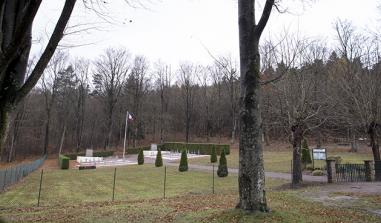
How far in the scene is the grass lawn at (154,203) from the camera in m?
7.84

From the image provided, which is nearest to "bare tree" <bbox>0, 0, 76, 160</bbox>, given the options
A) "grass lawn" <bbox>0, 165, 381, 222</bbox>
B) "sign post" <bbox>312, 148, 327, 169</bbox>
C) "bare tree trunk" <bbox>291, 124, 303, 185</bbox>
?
"grass lawn" <bbox>0, 165, 381, 222</bbox>

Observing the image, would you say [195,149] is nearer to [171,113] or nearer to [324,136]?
[324,136]

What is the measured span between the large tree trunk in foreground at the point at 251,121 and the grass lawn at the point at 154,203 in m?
0.45

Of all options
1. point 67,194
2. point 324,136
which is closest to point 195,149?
point 324,136

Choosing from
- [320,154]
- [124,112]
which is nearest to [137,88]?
[124,112]

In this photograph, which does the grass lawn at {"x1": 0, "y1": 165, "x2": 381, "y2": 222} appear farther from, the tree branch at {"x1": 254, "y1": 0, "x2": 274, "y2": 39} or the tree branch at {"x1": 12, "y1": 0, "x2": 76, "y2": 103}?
the tree branch at {"x1": 12, "y1": 0, "x2": 76, "y2": 103}

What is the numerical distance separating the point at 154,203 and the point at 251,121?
5615 millimetres

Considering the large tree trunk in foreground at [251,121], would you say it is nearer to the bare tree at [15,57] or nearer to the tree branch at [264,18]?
the tree branch at [264,18]

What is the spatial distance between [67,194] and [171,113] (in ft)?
171

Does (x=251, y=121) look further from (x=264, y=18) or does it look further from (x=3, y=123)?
(x=3, y=123)

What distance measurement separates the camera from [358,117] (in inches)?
824

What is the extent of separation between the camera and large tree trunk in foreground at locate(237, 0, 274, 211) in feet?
24.1

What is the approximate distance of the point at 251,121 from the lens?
741 cm

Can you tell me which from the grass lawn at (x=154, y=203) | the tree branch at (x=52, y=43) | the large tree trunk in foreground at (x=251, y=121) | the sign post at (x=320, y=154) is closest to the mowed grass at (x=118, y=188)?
the grass lawn at (x=154, y=203)
